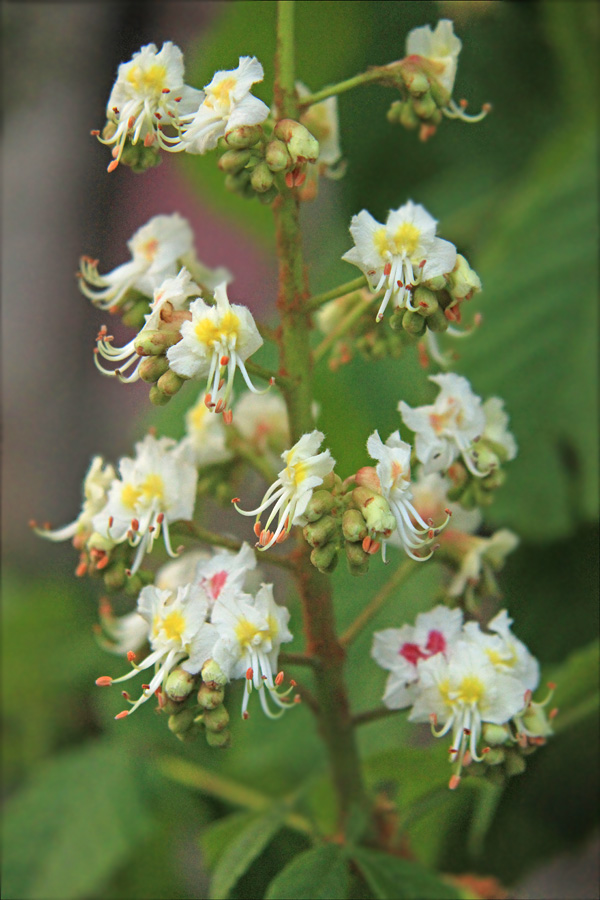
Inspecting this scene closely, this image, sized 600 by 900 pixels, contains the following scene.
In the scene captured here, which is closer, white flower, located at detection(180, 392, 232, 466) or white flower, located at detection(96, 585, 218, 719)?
white flower, located at detection(96, 585, 218, 719)

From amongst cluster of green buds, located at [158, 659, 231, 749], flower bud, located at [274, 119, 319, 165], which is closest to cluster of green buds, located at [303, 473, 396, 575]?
cluster of green buds, located at [158, 659, 231, 749]

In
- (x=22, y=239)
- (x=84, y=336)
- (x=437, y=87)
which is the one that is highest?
(x=22, y=239)

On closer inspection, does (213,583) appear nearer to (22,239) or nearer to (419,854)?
(419,854)

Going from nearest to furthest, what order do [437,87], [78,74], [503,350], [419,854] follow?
[437,87], [419,854], [503,350], [78,74]

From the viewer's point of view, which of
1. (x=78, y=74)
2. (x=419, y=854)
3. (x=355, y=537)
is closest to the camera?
(x=355, y=537)

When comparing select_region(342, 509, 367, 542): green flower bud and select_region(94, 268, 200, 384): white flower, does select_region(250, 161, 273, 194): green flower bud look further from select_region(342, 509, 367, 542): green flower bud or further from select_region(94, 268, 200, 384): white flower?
select_region(342, 509, 367, 542): green flower bud

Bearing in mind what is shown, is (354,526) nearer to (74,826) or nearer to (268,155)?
(268,155)

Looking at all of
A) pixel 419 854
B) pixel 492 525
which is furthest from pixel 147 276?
pixel 419 854

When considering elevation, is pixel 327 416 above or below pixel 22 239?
below
